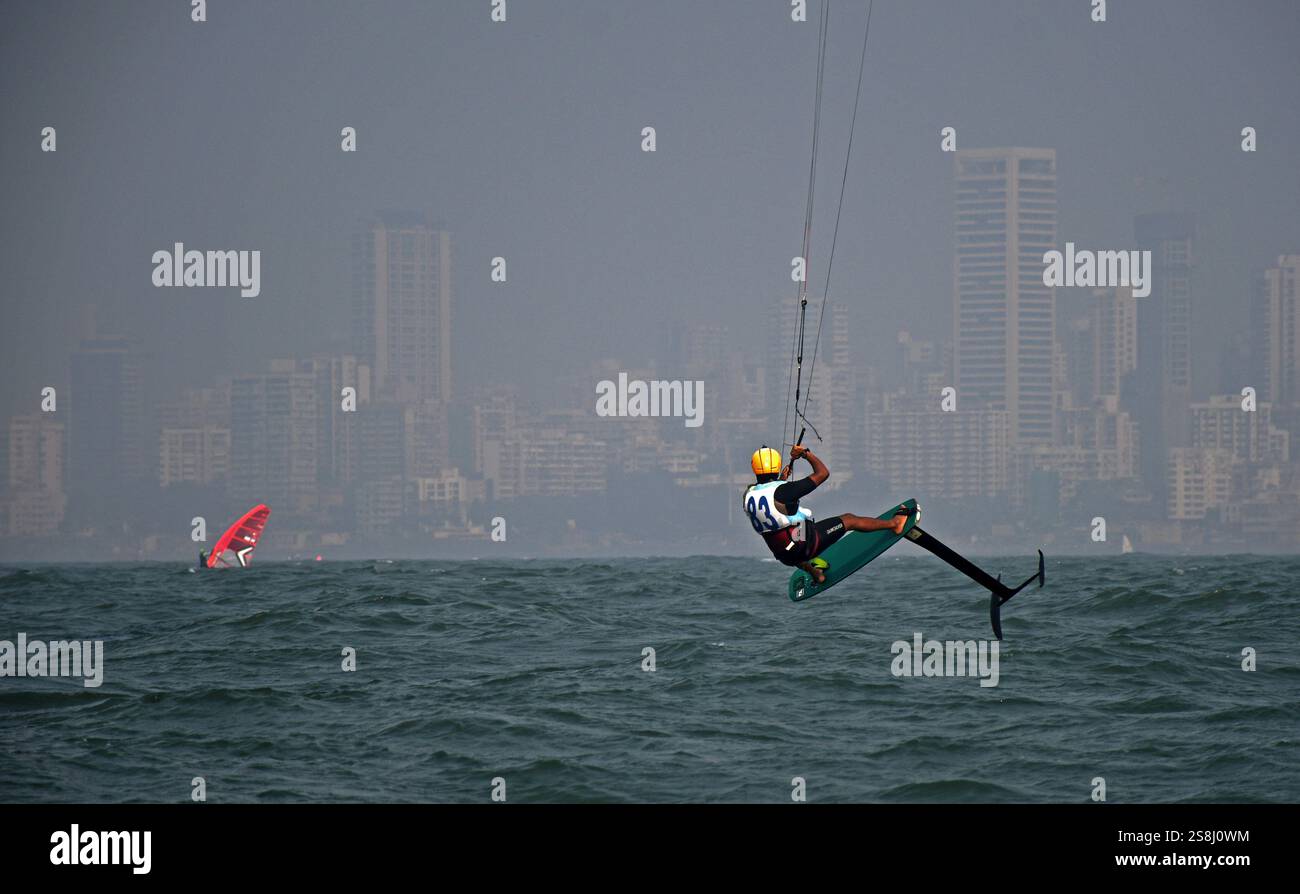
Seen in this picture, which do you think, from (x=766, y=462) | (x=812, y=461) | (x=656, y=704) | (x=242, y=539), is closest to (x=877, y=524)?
(x=766, y=462)

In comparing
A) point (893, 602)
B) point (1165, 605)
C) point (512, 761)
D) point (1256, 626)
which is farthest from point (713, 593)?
point (512, 761)

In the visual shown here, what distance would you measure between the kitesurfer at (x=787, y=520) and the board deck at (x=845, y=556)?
0.35 meters

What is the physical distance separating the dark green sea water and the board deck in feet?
5.63

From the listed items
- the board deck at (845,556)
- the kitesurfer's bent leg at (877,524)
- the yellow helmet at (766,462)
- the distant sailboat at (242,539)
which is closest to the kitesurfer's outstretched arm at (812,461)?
the yellow helmet at (766,462)

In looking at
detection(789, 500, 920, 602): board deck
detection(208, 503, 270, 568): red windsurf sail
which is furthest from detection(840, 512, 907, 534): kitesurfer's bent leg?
detection(208, 503, 270, 568): red windsurf sail

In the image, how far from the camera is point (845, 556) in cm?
1611

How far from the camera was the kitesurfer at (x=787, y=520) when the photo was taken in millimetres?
14836

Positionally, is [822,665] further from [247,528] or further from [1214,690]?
[247,528]

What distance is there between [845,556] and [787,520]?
1.39 metres

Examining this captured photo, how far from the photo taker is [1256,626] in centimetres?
2423

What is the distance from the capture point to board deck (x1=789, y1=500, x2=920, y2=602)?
1588cm

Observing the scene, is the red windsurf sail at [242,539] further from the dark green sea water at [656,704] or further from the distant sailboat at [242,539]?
the dark green sea water at [656,704]

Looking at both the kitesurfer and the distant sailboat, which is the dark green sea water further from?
the distant sailboat

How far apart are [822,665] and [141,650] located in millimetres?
10417
